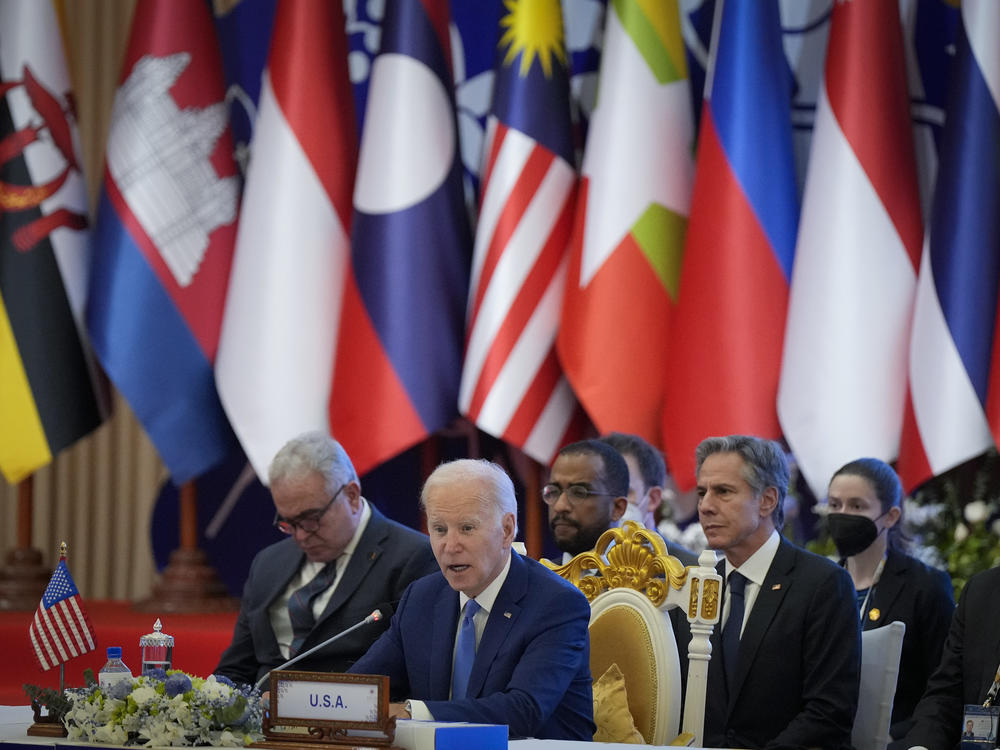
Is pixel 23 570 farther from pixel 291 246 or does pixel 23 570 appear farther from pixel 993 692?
pixel 993 692

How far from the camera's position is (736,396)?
6.10 meters

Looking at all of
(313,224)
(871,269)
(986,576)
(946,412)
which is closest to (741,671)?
(986,576)

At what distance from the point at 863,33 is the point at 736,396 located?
1.53 m

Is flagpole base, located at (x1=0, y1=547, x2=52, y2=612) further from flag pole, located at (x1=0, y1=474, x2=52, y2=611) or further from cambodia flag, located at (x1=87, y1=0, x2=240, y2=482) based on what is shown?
cambodia flag, located at (x1=87, y1=0, x2=240, y2=482)

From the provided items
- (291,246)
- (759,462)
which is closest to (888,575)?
(759,462)

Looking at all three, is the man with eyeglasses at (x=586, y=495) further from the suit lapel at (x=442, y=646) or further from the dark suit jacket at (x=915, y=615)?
the suit lapel at (x=442, y=646)

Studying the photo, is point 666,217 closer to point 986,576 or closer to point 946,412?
point 946,412

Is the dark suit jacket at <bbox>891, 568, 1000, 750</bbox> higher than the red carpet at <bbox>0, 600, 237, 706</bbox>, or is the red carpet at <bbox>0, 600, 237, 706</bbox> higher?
the dark suit jacket at <bbox>891, 568, 1000, 750</bbox>

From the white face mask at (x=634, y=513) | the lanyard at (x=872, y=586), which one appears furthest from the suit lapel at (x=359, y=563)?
the lanyard at (x=872, y=586)

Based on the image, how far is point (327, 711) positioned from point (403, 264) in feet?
12.5

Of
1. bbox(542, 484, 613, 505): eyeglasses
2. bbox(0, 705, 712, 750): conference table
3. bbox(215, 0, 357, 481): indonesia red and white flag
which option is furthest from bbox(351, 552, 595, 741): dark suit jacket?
bbox(215, 0, 357, 481): indonesia red and white flag

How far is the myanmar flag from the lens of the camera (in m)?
6.22

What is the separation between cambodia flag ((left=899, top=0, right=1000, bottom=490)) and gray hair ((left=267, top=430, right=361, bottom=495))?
7.56 ft

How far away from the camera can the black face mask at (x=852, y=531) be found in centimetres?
489
